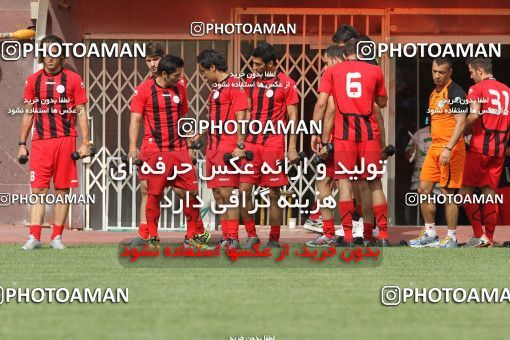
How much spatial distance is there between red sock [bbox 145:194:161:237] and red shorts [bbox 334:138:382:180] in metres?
1.73

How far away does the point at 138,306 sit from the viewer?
29.6 feet

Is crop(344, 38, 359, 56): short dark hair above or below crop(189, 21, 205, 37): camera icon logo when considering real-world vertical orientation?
below

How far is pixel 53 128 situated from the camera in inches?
544

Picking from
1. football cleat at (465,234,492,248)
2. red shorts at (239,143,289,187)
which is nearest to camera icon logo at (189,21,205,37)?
red shorts at (239,143,289,187)

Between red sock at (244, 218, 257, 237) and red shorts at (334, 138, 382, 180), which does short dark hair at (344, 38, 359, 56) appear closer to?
red shorts at (334, 138, 382, 180)

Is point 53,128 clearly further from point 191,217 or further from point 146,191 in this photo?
point 191,217

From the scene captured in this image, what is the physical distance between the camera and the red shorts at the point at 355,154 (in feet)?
44.8

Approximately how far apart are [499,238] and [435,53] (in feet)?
8.49

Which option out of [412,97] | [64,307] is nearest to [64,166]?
[64,307]

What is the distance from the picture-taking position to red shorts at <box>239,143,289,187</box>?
13833mm

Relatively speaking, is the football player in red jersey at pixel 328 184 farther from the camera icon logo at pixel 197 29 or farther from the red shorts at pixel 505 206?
the red shorts at pixel 505 206

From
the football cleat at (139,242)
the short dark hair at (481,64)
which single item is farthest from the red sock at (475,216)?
the football cleat at (139,242)

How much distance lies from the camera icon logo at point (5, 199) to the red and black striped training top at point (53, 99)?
3.69 metres

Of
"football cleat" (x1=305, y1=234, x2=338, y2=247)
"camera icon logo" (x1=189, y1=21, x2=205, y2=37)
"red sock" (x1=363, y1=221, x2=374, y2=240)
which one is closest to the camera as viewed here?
"red sock" (x1=363, y1=221, x2=374, y2=240)
